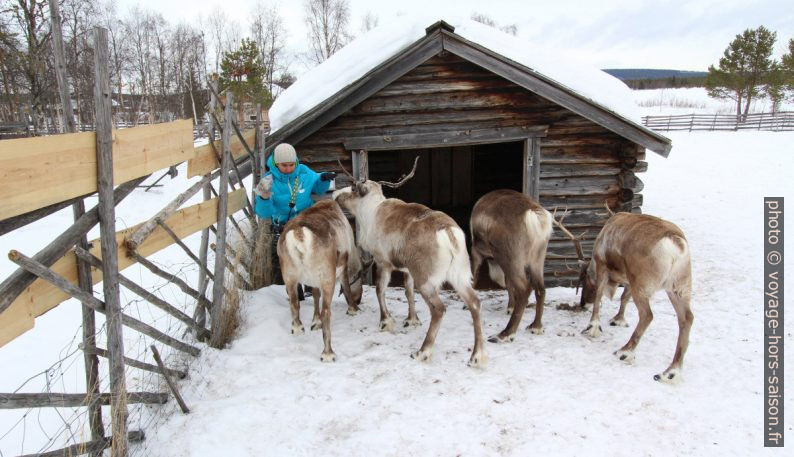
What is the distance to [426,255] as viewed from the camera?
14.7ft

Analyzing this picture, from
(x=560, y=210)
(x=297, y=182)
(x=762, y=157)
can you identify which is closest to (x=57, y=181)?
(x=297, y=182)

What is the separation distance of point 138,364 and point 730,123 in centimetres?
4097

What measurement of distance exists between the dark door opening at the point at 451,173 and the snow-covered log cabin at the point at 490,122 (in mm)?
5225

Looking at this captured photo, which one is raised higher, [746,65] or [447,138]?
[746,65]

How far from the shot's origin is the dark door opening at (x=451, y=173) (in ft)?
42.2

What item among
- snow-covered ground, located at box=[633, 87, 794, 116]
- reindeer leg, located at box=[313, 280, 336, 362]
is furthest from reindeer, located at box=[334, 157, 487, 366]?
snow-covered ground, located at box=[633, 87, 794, 116]

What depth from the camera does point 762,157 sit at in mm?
20719

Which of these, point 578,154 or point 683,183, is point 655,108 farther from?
point 578,154

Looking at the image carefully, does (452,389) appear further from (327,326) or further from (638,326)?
(638,326)

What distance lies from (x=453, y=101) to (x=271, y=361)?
4.25 metres

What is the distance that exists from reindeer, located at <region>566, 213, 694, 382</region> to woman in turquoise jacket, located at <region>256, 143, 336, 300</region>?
3.43m

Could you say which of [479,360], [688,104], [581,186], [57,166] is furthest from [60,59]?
[688,104]

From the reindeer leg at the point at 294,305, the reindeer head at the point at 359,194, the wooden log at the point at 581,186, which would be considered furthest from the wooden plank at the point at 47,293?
the wooden log at the point at 581,186

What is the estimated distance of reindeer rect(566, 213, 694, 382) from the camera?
4254 millimetres
